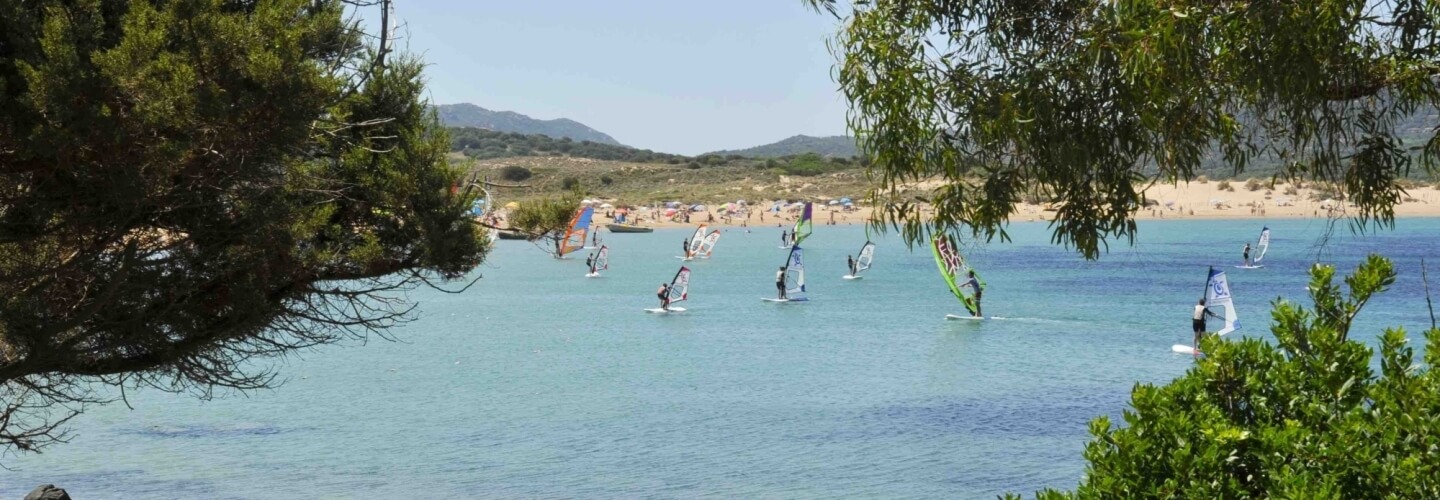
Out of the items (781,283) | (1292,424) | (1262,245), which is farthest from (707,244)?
(1292,424)

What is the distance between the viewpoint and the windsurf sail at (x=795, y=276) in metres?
43.4

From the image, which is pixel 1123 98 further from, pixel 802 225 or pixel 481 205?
pixel 802 225

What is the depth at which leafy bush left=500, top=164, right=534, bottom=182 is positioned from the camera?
4048 inches

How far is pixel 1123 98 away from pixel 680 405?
697 inches

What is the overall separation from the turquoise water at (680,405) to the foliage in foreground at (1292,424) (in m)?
1.44

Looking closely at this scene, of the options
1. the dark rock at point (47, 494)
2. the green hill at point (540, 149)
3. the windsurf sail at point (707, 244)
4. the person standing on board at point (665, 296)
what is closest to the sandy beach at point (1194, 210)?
the windsurf sail at point (707, 244)

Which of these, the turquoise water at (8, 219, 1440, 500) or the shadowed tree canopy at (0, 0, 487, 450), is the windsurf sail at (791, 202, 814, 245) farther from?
the shadowed tree canopy at (0, 0, 487, 450)

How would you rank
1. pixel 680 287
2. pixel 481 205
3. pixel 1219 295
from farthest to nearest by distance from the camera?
pixel 680 287 < pixel 1219 295 < pixel 481 205

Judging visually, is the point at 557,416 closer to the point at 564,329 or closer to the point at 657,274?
the point at 564,329

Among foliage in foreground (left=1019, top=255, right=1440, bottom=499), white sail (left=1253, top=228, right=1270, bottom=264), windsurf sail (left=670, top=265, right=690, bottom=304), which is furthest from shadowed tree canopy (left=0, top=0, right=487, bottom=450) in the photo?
white sail (left=1253, top=228, right=1270, bottom=264)

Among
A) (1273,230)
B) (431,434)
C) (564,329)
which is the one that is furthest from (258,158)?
(1273,230)

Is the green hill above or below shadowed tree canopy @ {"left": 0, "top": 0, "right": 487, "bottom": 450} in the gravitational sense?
above

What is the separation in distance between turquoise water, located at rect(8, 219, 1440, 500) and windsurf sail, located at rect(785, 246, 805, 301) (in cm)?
101

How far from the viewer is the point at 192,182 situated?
720 centimetres
